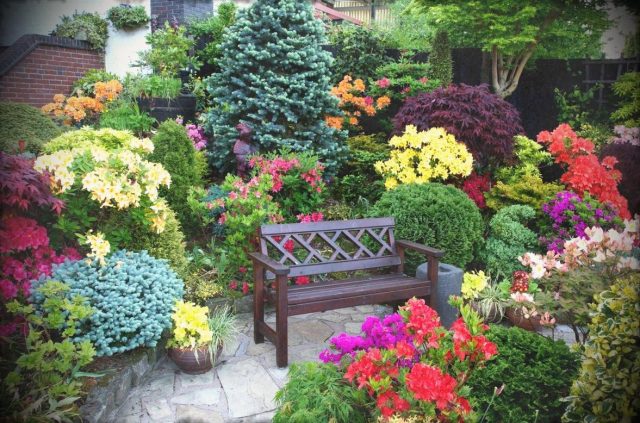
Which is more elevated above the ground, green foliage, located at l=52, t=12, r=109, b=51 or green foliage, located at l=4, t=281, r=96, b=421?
green foliage, located at l=52, t=12, r=109, b=51

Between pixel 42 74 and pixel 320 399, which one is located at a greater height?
pixel 42 74

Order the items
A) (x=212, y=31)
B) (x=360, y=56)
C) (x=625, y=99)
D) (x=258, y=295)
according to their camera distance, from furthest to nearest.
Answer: (x=212, y=31) < (x=360, y=56) < (x=625, y=99) < (x=258, y=295)

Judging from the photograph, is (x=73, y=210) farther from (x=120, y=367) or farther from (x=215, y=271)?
(x=215, y=271)

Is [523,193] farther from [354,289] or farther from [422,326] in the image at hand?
[422,326]

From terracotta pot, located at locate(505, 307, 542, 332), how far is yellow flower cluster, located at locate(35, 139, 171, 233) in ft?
9.61

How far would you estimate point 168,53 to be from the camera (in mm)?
8617

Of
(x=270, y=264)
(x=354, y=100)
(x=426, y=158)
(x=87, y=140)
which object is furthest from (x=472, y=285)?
(x=354, y=100)

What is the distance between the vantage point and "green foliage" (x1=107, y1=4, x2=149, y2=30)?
10.1 m

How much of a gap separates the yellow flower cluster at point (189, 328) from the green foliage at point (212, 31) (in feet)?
21.4

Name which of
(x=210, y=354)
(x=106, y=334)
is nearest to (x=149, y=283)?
(x=106, y=334)

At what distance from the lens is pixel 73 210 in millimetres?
3418

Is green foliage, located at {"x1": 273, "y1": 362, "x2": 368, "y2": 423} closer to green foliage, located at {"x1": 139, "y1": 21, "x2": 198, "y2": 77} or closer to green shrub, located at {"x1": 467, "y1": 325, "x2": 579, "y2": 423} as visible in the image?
green shrub, located at {"x1": 467, "y1": 325, "x2": 579, "y2": 423}

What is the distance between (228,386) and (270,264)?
851 millimetres

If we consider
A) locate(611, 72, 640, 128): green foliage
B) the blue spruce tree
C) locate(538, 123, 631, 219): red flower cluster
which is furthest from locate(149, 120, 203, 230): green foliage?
locate(611, 72, 640, 128): green foliage
